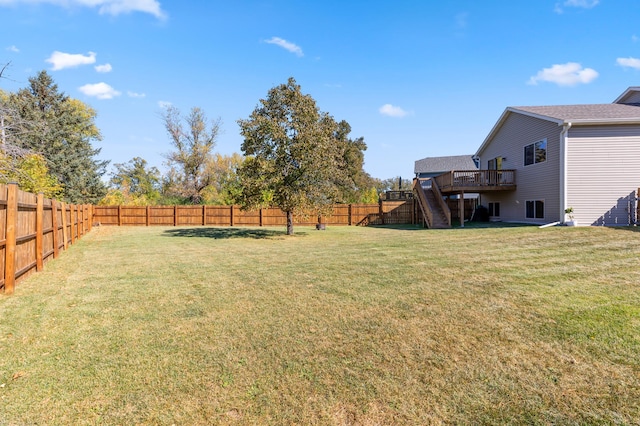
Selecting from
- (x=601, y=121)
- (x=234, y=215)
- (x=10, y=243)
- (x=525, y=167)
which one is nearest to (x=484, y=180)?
(x=525, y=167)

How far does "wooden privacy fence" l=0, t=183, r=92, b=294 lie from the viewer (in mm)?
5234

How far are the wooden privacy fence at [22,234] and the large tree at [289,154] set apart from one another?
292 inches

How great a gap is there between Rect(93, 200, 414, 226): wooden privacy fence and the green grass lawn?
1738 cm

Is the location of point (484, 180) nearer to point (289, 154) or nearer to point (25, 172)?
point (289, 154)

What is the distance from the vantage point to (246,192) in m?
14.9

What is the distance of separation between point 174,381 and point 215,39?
15892 mm

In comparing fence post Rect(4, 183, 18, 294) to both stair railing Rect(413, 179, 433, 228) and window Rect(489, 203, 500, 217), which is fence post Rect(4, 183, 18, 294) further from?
window Rect(489, 203, 500, 217)

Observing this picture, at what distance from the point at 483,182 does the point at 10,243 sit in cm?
1891

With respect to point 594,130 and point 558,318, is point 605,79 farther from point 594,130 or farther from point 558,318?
point 558,318

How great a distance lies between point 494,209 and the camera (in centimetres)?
2014

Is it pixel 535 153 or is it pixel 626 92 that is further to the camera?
pixel 626 92

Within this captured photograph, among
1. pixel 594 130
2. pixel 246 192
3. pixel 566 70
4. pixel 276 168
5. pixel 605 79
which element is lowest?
pixel 246 192

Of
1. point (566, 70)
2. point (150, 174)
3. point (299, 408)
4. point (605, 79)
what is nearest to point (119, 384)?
point (299, 408)

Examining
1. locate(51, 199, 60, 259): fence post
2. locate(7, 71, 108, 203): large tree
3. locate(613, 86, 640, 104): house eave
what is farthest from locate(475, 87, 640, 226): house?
locate(7, 71, 108, 203): large tree
